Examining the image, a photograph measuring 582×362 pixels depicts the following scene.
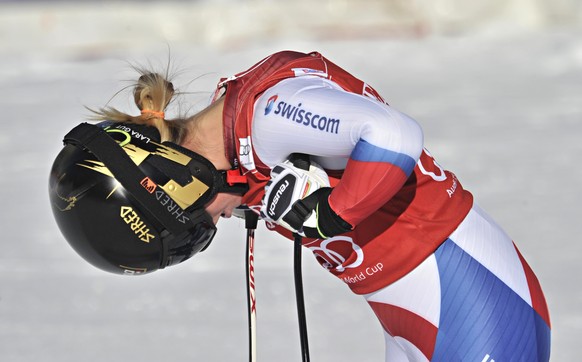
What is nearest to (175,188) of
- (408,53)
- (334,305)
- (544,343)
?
(544,343)

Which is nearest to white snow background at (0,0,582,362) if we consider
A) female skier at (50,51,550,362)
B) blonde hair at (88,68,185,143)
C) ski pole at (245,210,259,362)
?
blonde hair at (88,68,185,143)

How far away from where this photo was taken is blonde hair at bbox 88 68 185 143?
96.7 inches

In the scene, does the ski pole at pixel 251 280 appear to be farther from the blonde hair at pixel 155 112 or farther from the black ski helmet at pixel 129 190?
the blonde hair at pixel 155 112

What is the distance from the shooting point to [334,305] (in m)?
4.01

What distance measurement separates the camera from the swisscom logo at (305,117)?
7.16 feet

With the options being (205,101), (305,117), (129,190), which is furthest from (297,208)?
(205,101)

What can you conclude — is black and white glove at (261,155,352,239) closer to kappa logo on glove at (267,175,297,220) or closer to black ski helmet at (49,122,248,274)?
kappa logo on glove at (267,175,297,220)

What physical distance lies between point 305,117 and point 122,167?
480 mm

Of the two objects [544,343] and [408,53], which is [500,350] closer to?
[544,343]

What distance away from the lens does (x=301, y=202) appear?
7.46ft

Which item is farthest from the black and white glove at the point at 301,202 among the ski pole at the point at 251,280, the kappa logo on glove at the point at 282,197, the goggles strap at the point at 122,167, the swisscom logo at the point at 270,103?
the ski pole at the point at 251,280

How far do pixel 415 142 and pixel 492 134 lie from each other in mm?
3714

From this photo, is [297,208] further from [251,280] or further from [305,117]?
[251,280]

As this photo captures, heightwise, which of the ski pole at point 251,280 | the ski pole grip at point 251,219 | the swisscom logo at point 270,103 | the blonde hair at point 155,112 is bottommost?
the ski pole at point 251,280
